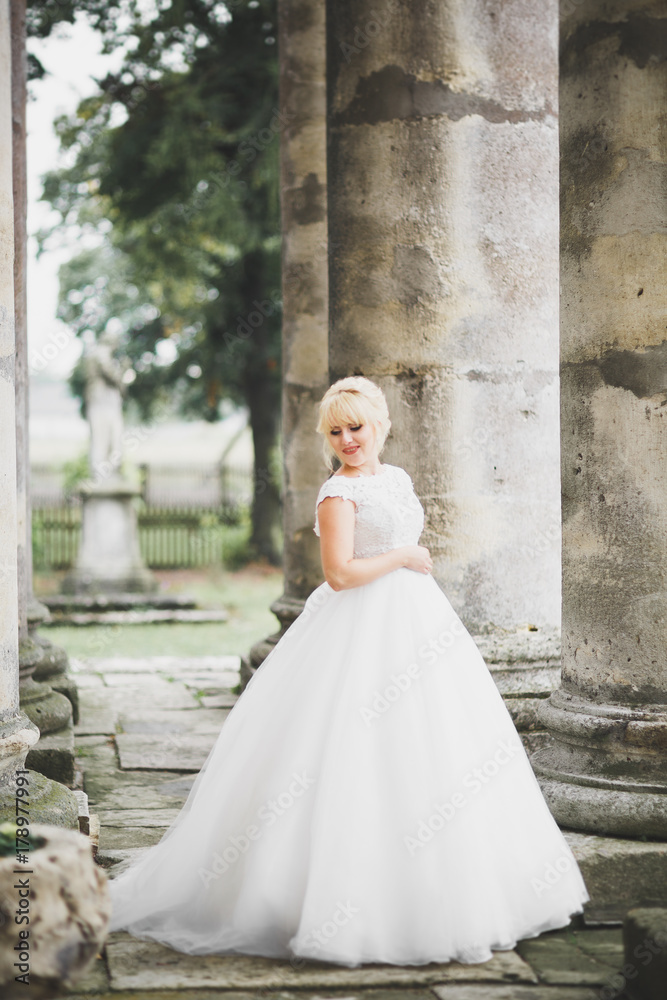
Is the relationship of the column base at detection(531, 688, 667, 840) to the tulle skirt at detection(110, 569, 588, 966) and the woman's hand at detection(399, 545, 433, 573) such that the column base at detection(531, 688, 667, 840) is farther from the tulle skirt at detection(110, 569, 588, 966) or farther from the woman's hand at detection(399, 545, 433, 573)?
the woman's hand at detection(399, 545, 433, 573)

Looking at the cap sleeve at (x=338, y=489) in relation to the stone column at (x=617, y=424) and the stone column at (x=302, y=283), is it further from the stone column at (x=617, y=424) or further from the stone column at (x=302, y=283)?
the stone column at (x=302, y=283)

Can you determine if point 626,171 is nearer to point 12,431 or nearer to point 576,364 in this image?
point 576,364

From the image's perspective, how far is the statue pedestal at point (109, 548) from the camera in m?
13.8

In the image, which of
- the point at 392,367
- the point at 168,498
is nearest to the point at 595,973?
the point at 392,367

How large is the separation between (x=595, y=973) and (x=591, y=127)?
2704 mm

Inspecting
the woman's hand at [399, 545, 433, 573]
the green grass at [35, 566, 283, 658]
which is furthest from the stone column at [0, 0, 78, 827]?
the green grass at [35, 566, 283, 658]

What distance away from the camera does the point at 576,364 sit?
3701 mm

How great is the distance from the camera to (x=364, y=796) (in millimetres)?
2984

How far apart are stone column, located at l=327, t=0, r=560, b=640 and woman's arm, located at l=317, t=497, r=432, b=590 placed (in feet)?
4.34

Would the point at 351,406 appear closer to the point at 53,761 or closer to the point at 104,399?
the point at 53,761

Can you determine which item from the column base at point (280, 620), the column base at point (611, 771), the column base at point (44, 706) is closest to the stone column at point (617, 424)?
the column base at point (611, 771)

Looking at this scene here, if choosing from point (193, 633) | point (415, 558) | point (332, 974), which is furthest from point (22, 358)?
point (193, 633)

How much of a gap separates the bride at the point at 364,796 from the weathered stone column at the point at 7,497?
1.89ft

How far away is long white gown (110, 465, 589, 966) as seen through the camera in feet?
9.51
